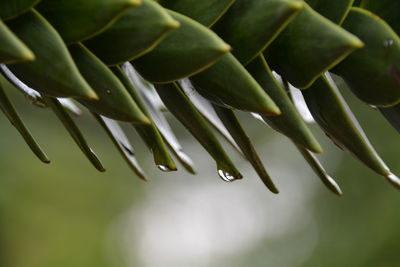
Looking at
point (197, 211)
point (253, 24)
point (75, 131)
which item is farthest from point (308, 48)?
point (197, 211)

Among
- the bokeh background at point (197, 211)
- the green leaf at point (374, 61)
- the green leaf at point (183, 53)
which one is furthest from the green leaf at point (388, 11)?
the bokeh background at point (197, 211)

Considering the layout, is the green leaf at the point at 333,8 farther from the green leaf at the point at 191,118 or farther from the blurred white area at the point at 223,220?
the blurred white area at the point at 223,220

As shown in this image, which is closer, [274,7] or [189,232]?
[274,7]

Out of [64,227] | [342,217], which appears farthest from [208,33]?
[342,217]

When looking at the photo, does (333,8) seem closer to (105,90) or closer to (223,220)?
(105,90)

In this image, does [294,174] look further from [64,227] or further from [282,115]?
[282,115]

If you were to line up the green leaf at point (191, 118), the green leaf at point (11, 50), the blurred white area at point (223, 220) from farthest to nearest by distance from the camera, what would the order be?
the blurred white area at point (223, 220) → the green leaf at point (191, 118) → the green leaf at point (11, 50)
